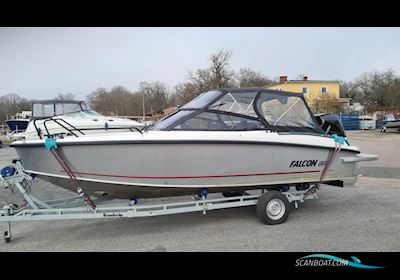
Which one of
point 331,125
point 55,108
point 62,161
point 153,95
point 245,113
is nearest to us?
point 62,161

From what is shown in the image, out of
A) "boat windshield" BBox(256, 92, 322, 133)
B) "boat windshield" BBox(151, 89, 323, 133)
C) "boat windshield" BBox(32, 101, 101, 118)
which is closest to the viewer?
"boat windshield" BBox(151, 89, 323, 133)

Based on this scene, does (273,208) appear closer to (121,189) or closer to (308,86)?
(121,189)

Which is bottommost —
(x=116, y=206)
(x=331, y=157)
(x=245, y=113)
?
(x=116, y=206)

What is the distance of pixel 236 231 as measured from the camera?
4.22 m

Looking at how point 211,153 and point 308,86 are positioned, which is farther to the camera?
point 308,86

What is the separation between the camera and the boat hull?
3.82 meters

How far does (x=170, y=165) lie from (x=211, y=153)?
1.81ft

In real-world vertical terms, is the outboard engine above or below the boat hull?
above

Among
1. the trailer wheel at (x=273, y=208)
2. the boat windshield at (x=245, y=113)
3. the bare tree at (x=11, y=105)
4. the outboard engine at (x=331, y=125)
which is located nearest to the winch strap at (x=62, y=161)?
the boat windshield at (x=245, y=113)

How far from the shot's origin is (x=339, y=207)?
5191 millimetres

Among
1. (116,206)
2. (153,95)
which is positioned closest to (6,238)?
(116,206)
